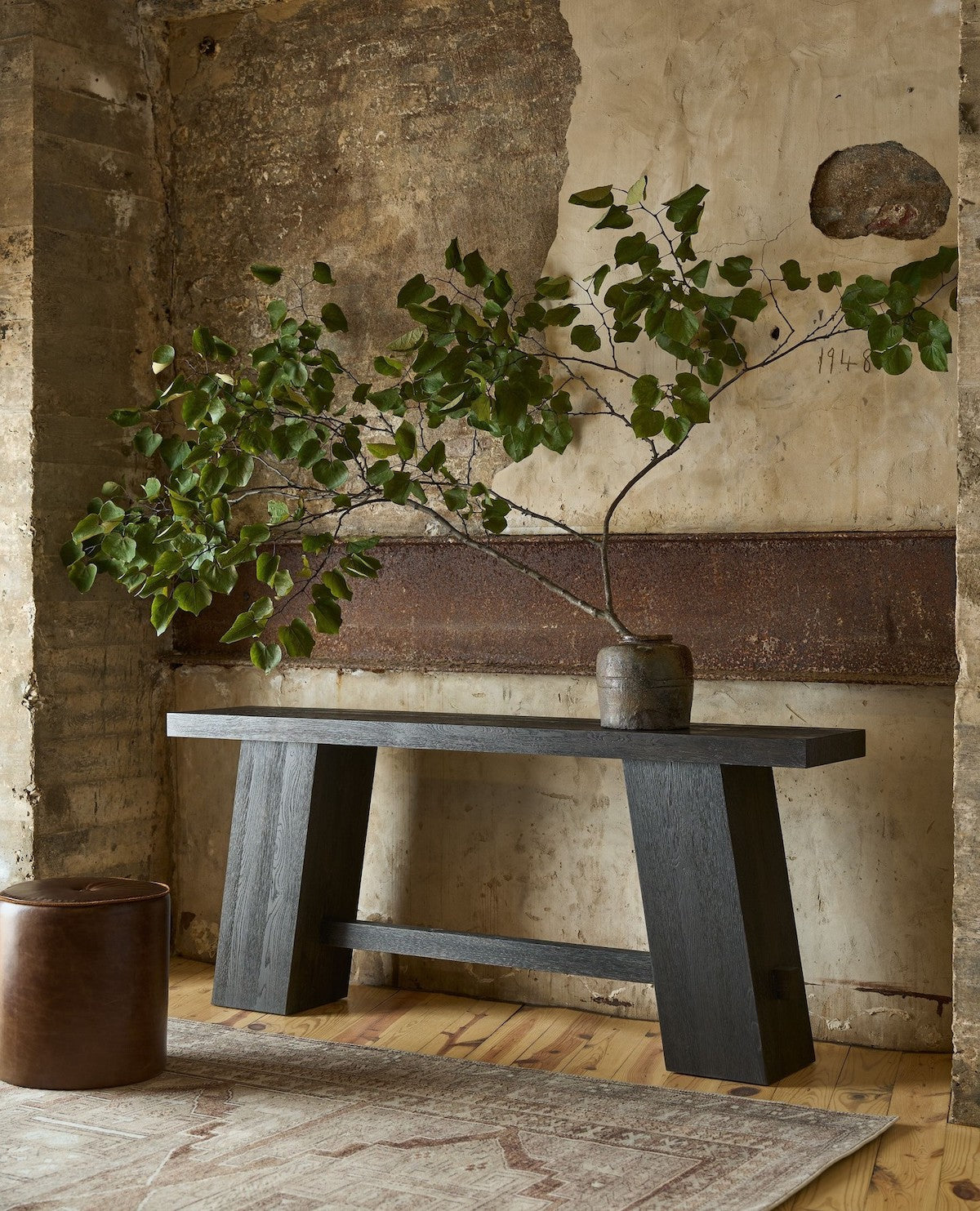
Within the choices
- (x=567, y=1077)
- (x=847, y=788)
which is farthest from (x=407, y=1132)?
(x=847, y=788)

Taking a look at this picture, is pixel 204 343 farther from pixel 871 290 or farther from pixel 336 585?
pixel 871 290

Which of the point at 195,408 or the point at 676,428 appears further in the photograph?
the point at 195,408

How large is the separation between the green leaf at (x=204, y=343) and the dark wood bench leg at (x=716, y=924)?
1577 mm

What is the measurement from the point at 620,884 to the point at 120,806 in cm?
157

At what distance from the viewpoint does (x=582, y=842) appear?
376 centimetres

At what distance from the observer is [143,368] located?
4.35 meters

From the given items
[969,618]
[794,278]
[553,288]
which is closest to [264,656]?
[553,288]

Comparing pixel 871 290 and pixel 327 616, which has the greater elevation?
pixel 871 290

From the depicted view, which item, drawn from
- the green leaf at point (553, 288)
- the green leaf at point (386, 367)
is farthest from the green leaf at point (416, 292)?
the green leaf at point (553, 288)

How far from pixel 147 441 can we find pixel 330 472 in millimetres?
695

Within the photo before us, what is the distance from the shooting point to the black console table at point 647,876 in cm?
306

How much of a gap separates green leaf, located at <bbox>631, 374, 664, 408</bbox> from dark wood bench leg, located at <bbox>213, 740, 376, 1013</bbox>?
120 centimetres

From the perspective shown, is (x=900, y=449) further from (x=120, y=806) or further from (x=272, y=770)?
(x=120, y=806)

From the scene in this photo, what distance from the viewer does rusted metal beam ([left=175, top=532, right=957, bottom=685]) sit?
3357mm
